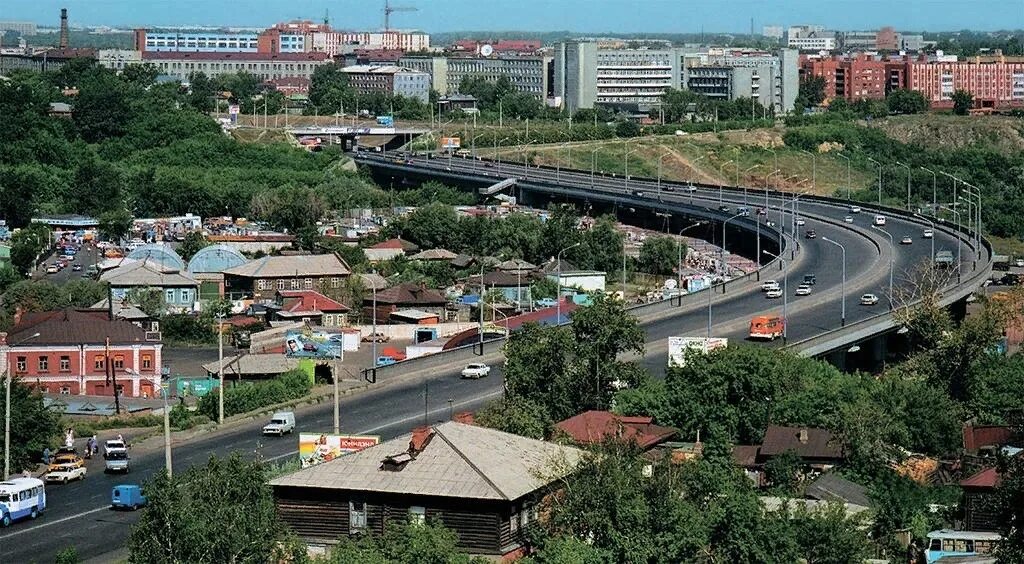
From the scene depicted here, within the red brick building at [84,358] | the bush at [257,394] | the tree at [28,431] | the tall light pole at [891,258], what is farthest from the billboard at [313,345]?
the tall light pole at [891,258]

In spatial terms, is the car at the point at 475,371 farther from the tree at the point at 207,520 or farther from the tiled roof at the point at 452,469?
the tree at the point at 207,520

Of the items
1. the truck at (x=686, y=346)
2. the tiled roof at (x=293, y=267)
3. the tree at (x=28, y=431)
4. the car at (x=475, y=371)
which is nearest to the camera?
the tree at (x=28, y=431)

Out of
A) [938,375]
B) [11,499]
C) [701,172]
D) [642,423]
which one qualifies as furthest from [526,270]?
[701,172]

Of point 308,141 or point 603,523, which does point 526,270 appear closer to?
point 603,523

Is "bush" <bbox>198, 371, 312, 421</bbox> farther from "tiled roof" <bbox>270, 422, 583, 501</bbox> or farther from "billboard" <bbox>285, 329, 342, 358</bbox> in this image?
"tiled roof" <bbox>270, 422, 583, 501</bbox>

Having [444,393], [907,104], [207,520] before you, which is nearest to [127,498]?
[207,520]

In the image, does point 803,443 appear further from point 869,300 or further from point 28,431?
point 869,300
